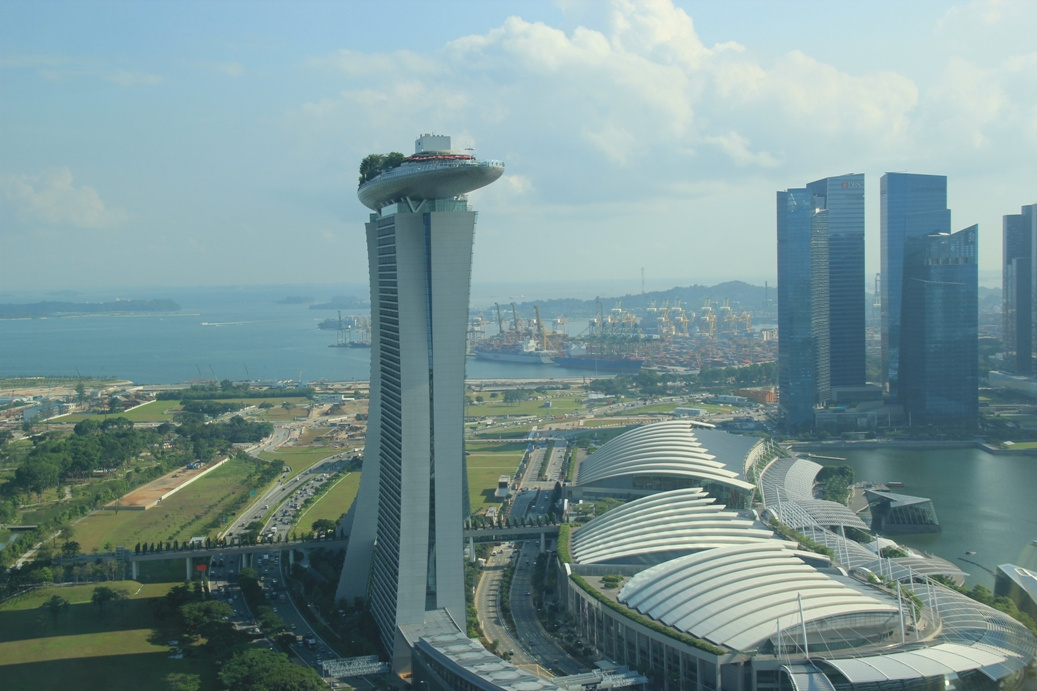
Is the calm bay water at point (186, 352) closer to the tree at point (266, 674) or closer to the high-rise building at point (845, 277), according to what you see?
the high-rise building at point (845, 277)

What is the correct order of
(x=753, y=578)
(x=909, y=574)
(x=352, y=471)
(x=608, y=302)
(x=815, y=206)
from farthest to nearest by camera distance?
(x=608, y=302)
(x=815, y=206)
(x=352, y=471)
(x=909, y=574)
(x=753, y=578)

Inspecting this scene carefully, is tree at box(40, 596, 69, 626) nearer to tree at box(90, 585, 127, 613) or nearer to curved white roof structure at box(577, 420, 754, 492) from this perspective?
tree at box(90, 585, 127, 613)

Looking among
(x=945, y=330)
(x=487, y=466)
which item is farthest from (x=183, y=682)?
(x=945, y=330)

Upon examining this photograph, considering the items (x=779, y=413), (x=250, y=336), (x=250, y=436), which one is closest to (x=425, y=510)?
(x=250, y=436)

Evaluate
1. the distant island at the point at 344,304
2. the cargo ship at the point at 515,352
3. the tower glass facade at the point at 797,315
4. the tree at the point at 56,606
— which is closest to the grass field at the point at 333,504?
the tree at the point at 56,606

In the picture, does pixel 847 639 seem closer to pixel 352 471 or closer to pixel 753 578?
pixel 753 578

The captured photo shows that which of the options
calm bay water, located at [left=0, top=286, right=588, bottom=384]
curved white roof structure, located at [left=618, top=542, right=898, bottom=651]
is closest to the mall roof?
curved white roof structure, located at [left=618, top=542, right=898, bottom=651]
